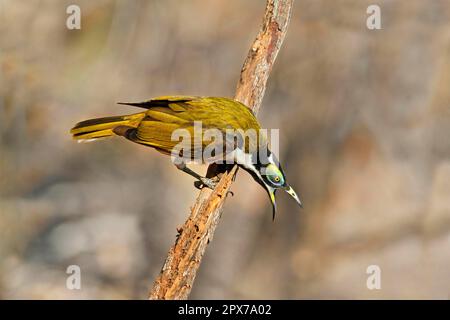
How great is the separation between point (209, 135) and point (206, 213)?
18.1 inches

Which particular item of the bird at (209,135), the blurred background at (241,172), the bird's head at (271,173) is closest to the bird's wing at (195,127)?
the bird at (209,135)

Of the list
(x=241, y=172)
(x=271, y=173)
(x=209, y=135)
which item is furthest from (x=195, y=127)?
(x=241, y=172)

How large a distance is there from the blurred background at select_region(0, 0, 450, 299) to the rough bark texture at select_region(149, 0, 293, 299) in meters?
1.38

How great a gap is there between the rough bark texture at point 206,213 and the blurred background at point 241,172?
1.38m

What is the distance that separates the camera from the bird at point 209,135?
3273 millimetres

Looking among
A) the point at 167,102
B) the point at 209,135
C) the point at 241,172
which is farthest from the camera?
the point at 241,172

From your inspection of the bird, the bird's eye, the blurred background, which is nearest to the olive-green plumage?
the bird

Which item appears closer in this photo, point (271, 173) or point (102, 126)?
point (271, 173)

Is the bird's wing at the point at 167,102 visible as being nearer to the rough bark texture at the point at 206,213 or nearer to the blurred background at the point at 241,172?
the rough bark texture at the point at 206,213

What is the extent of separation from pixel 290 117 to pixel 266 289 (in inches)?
51.5

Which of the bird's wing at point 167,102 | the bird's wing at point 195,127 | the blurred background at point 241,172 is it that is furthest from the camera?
the blurred background at point 241,172

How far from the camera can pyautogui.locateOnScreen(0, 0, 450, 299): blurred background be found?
496cm

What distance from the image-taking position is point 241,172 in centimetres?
511

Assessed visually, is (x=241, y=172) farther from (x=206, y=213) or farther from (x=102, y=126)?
(x=206, y=213)
